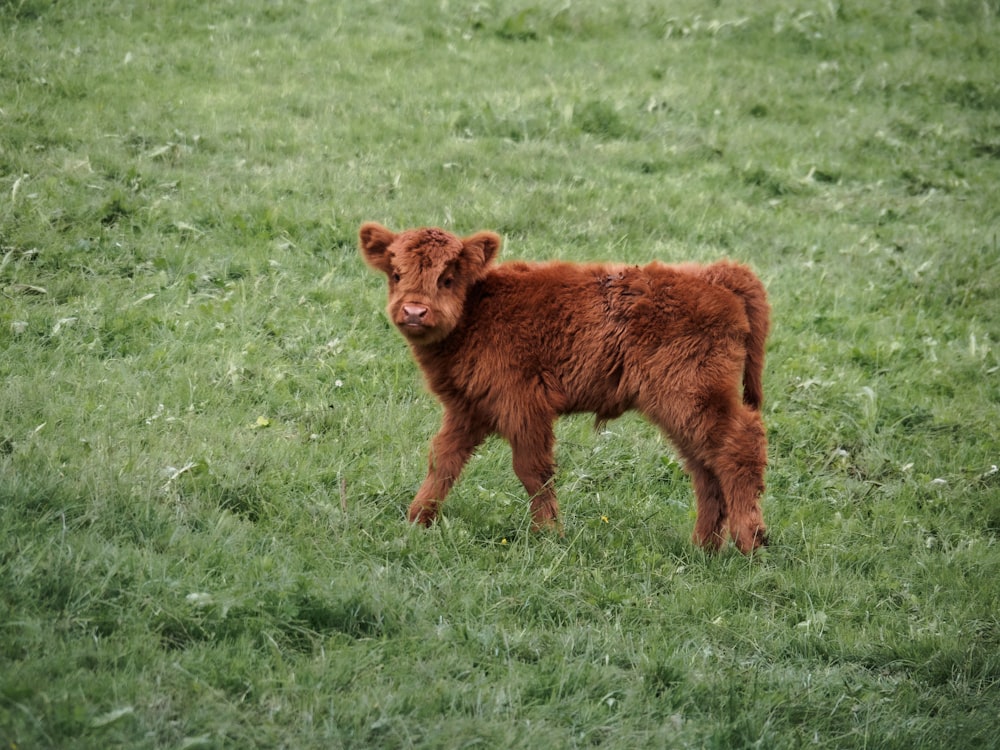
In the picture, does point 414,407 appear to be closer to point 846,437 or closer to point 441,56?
point 846,437

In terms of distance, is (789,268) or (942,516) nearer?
(942,516)

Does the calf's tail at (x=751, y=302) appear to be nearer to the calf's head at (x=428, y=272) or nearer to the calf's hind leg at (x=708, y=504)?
the calf's hind leg at (x=708, y=504)

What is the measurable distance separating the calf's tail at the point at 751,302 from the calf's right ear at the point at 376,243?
6.11 feet

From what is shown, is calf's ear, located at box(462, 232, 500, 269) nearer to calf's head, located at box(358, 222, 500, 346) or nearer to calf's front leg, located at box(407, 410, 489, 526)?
calf's head, located at box(358, 222, 500, 346)

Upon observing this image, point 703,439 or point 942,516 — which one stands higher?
point 703,439

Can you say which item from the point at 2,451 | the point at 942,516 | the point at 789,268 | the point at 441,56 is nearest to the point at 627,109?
the point at 441,56

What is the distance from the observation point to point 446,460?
246 inches

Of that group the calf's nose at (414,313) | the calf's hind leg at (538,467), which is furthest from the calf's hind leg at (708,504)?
the calf's nose at (414,313)

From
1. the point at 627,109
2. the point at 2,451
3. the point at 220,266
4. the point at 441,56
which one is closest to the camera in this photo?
the point at 2,451

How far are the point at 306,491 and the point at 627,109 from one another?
8143mm

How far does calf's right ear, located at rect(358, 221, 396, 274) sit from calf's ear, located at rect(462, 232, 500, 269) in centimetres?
46

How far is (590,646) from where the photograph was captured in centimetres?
495

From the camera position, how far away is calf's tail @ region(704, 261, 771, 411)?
6.44m

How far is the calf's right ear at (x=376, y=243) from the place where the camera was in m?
6.43
